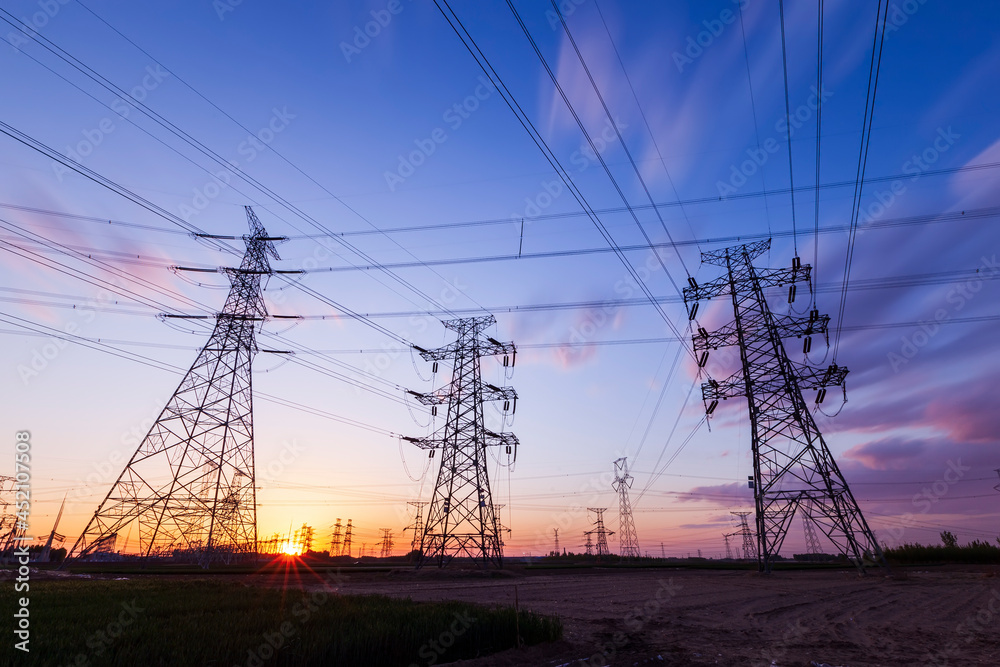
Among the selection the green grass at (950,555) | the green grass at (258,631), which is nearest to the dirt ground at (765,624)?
the green grass at (258,631)

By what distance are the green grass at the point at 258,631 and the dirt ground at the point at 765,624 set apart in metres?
0.79

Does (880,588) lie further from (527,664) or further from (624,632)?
(527,664)

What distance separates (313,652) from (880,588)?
94.7 feet

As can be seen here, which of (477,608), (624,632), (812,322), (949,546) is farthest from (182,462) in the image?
(949,546)

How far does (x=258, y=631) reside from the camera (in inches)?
422

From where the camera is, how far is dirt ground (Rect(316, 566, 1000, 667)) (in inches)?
425

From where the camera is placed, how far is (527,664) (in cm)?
1026

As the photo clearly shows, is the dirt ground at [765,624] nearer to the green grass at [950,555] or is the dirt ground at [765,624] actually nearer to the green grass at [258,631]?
the green grass at [258,631]

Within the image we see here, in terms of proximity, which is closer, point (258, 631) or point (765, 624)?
point (258, 631)

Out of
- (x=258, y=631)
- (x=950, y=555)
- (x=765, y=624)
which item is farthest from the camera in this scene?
(x=950, y=555)

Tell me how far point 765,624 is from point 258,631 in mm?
14263

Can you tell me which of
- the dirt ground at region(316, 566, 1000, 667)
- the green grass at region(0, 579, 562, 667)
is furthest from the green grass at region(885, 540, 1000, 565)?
the green grass at region(0, 579, 562, 667)

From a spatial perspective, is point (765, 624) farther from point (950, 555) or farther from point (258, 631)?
point (950, 555)

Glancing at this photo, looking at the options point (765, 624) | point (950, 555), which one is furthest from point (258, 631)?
point (950, 555)
